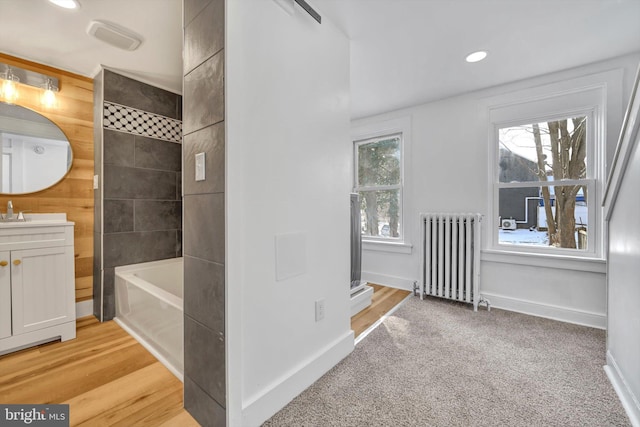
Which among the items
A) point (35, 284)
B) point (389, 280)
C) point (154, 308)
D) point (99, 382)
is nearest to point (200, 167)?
point (154, 308)

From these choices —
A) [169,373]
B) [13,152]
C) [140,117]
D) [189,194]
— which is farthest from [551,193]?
[13,152]

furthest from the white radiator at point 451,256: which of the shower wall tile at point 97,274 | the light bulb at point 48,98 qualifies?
the light bulb at point 48,98

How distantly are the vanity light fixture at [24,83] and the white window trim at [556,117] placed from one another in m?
4.00

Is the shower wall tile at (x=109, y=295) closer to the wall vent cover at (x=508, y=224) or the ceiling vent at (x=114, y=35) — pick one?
the ceiling vent at (x=114, y=35)

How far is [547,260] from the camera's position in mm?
2479

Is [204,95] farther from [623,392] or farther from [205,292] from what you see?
[623,392]

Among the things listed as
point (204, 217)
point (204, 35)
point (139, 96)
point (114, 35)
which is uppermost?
point (114, 35)

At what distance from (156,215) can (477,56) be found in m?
3.21

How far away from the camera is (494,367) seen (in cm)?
172

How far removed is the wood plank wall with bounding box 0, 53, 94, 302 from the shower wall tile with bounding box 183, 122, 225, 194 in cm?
186

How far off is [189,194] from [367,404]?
1395mm

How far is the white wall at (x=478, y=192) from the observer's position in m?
2.28

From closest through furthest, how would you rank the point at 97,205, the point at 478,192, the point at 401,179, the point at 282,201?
the point at 282,201 → the point at 97,205 → the point at 478,192 → the point at 401,179

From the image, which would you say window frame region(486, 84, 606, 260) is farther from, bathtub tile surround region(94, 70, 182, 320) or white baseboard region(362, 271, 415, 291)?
bathtub tile surround region(94, 70, 182, 320)
